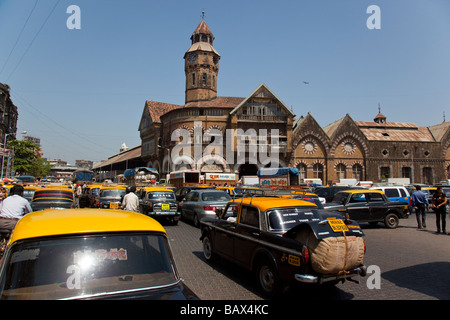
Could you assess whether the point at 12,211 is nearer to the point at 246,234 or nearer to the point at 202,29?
the point at 246,234

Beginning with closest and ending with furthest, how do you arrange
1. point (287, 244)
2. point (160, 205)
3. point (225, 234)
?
1. point (287, 244)
2. point (225, 234)
3. point (160, 205)

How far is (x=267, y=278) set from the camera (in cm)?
537

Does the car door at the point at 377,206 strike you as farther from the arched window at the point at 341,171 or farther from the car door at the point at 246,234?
the arched window at the point at 341,171

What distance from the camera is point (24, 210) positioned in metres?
6.49

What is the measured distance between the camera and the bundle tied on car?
14.9 ft

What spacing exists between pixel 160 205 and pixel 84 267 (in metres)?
10.7

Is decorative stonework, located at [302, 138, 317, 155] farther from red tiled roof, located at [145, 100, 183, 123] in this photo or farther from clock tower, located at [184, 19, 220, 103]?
red tiled roof, located at [145, 100, 183, 123]

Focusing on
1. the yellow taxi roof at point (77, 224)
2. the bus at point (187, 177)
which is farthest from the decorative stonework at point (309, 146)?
the yellow taxi roof at point (77, 224)

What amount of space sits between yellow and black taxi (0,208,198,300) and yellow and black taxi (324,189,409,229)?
11.8 meters

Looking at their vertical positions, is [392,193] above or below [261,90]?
below

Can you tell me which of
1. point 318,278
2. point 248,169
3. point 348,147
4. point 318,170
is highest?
point 348,147

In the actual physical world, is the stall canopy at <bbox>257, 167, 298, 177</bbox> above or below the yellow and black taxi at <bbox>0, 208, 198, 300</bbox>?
above

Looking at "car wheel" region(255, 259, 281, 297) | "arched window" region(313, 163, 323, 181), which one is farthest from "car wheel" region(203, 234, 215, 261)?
"arched window" region(313, 163, 323, 181)

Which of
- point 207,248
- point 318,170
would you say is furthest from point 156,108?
point 207,248
